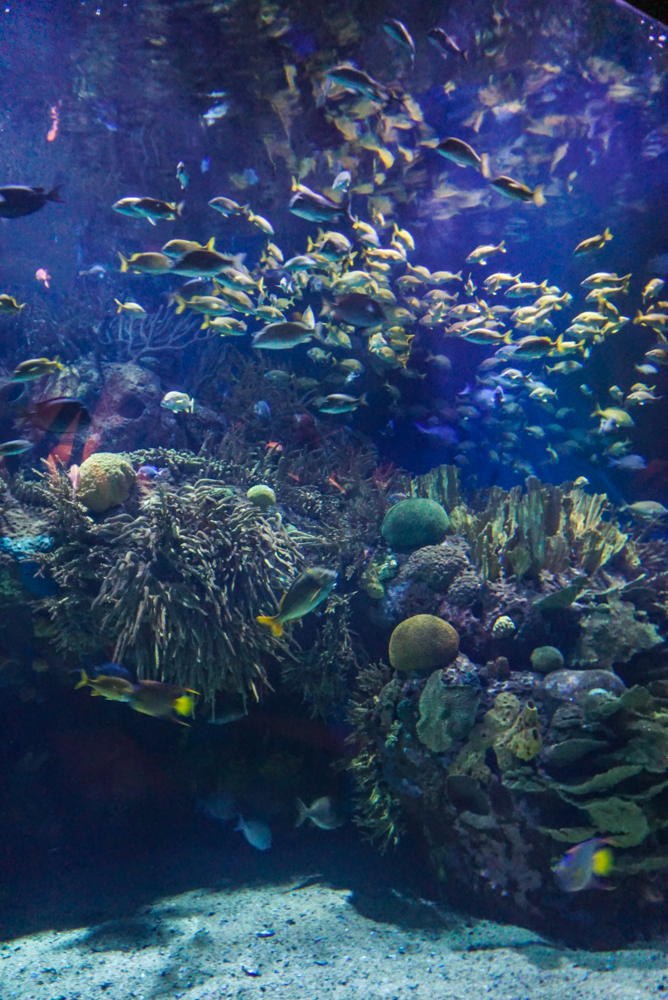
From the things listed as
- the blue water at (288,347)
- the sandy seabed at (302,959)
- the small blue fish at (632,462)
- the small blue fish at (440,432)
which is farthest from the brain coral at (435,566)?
the small blue fish at (632,462)

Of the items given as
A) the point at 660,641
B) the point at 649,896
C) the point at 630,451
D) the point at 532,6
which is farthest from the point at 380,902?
the point at 532,6

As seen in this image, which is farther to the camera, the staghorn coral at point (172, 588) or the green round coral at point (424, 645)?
the green round coral at point (424, 645)

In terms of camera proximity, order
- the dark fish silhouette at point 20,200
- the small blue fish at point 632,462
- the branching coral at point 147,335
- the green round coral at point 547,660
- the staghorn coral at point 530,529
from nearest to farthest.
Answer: the green round coral at point 547,660 → the dark fish silhouette at point 20,200 → the staghorn coral at point 530,529 → the branching coral at point 147,335 → the small blue fish at point 632,462

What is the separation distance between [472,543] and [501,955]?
3.59 metres

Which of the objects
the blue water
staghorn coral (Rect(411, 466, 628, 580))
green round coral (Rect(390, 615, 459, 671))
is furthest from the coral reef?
green round coral (Rect(390, 615, 459, 671))

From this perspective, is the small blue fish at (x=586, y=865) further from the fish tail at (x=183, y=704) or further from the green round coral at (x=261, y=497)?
the green round coral at (x=261, y=497)

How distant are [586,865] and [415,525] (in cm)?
334

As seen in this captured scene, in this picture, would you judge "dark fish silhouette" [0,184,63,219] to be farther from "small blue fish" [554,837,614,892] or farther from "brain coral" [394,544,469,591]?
"small blue fish" [554,837,614,892]

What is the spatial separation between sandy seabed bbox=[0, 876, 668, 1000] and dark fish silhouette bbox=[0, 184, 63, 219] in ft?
19.6

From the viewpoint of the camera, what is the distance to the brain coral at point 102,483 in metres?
4.54

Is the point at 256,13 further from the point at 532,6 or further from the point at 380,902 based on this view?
the point at 380,902

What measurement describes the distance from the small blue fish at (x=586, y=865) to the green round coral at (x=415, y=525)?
3139 millimetres

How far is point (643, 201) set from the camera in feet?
48.3

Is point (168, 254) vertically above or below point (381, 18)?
below
